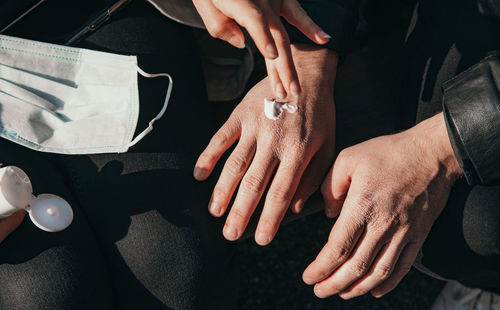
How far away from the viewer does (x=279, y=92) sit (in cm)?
100

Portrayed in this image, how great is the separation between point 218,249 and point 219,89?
0.48 metres

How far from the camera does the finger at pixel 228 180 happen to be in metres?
1.03

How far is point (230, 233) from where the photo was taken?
3.34ft

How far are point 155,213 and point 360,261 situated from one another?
492mm

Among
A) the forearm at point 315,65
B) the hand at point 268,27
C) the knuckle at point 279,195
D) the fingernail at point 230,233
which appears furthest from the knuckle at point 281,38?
the fingernail at point 230,233

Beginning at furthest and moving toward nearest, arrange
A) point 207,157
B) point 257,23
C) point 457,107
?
1. point 207,157
2. point 457,107
3. point 257,23

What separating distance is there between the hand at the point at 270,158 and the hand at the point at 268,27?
95 mm

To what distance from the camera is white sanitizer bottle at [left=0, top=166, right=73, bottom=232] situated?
2.76ft

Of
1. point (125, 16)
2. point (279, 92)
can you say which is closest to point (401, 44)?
point (279, 92)

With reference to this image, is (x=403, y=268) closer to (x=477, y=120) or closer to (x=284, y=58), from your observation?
(x=477, y=120)

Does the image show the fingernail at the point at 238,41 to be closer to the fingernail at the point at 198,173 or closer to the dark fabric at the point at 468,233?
the fingernail at the point at 198,173

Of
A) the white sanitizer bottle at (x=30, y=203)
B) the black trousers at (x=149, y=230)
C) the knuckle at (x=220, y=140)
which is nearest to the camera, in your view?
the white sanitizer bottle at (x=30, y=203)

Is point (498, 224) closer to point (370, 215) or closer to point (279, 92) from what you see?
point (370, 215)

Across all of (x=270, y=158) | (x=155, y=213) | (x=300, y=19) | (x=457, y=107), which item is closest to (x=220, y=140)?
(x=270, y=158)
